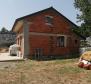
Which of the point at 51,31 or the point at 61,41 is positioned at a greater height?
the point at 51,31

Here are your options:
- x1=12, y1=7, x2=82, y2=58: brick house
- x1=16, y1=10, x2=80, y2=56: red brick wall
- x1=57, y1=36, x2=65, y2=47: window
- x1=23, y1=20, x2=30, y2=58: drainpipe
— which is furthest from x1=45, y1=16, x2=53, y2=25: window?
x1=23, y1=20, x2=30, y2=58: drainpipe

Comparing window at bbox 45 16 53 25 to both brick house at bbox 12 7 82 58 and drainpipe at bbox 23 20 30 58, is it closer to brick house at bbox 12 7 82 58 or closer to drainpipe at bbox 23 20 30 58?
brick house at bbox 12 7 82 58

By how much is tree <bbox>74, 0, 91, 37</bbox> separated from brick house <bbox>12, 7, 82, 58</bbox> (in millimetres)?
1996

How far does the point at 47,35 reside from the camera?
2908 centimetres

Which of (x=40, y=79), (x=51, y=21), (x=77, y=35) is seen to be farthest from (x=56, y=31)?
(x=40, y=79)

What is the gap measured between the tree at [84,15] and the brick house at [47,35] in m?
2.00

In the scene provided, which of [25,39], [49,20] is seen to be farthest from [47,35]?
[25,39]

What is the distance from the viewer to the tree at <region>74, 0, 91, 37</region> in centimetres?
2789

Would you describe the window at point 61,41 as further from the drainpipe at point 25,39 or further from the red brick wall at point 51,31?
the drainpipe at point 25,39

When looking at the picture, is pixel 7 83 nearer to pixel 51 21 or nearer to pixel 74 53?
pixel 51 21

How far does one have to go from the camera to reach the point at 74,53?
105 ft

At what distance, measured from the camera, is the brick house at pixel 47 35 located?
27.6 metres

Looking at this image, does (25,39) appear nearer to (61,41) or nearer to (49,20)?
(49,20)

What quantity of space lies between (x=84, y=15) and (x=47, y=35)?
468cm
